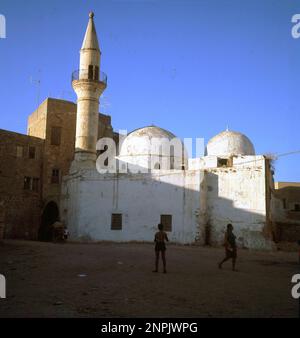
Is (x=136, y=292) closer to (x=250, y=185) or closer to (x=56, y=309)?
(x=56, y=309)

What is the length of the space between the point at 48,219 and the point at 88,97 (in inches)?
371

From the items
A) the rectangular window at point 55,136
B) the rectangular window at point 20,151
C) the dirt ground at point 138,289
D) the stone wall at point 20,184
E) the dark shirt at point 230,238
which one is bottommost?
the dirt ground at point 138,289

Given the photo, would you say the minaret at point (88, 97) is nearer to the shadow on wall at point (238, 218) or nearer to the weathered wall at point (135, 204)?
the weathered wall at point (135, 204)

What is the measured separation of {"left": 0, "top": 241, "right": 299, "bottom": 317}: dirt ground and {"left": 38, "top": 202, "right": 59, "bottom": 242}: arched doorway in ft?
51.6

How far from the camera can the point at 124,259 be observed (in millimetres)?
14062

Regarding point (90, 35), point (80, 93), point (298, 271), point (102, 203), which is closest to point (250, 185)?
point (102, 203)

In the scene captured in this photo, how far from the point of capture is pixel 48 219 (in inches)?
1177

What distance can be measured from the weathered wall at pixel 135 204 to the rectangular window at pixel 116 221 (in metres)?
0.19

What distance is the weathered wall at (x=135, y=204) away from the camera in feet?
75.8

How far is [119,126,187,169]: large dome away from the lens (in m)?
27.9

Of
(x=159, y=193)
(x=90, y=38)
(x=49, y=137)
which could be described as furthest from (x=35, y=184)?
(x=90, y=38)

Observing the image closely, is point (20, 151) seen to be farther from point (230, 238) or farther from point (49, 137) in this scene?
point (230, 238)

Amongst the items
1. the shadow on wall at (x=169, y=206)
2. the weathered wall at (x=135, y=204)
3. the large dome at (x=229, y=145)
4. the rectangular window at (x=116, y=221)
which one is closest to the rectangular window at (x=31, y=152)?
the weathered wall at (x=135, y=204)

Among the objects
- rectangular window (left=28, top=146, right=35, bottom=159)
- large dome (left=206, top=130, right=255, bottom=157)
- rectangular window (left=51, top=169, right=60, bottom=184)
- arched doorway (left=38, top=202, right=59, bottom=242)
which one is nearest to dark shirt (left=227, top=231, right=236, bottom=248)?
large dome (left=206, top=130, right=255, bottom=157)
